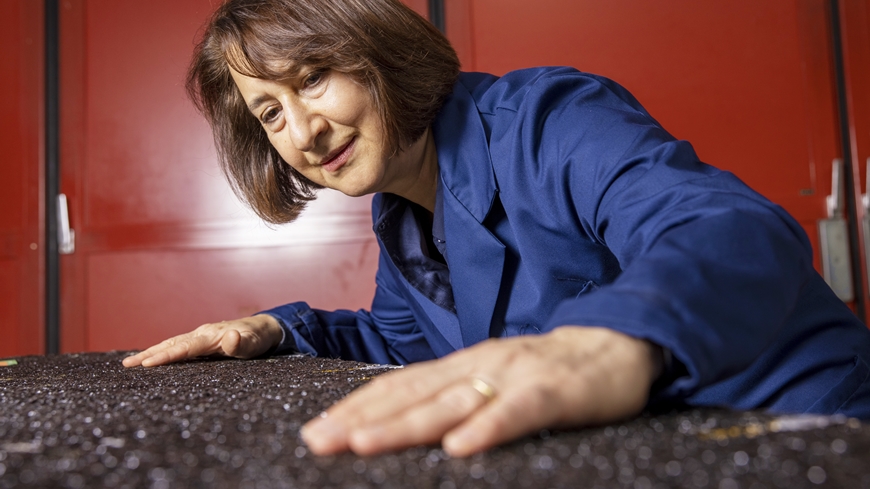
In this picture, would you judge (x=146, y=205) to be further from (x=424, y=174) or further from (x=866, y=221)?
(x=866, y=221)

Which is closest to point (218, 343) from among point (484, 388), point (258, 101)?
point (258, 101)

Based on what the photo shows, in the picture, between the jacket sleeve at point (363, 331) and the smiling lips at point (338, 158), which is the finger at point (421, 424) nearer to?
the smiling lips at point (338, 158)

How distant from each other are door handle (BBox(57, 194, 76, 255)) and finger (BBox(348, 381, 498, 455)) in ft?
9.67

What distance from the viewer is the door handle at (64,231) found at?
2.92m

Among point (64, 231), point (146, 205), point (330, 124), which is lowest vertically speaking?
point (64, 231)

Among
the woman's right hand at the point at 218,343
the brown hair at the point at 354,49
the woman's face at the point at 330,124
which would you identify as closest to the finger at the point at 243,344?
the woman's right hand at the point at 218,343

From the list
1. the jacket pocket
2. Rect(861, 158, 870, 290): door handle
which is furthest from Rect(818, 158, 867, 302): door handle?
the jacket pocket

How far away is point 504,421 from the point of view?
39 cm

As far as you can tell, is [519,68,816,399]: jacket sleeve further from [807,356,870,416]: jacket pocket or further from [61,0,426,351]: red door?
[61,0,426,351]: red door

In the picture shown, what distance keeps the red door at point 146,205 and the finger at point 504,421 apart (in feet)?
8.05

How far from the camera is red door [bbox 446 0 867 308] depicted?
2.60 metres

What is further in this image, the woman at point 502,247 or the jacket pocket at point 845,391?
the jacket pocket at point 845,391

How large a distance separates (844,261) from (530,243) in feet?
7.00

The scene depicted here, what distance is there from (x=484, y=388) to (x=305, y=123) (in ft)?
2.55
